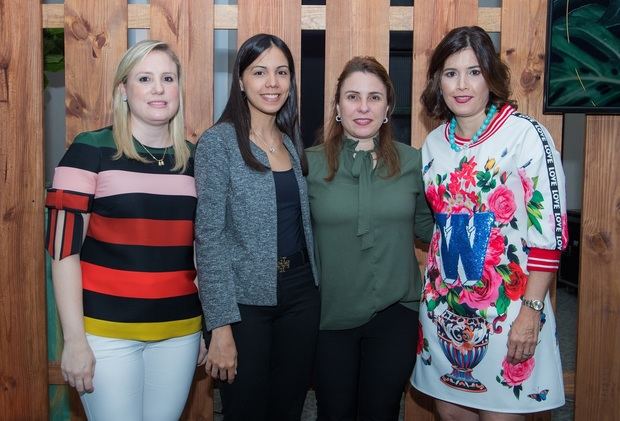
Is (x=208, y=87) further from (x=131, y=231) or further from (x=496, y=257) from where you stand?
(x=496, y=257)

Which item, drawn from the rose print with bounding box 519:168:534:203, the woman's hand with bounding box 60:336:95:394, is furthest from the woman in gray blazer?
the rose print with bounding box 519:168:534:203

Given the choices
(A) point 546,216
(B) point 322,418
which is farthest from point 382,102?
(B) point 322,418

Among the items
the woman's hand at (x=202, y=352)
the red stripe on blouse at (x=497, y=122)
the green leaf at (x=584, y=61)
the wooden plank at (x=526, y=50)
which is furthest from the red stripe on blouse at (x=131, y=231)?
the green leaf at (x=584, y=61)

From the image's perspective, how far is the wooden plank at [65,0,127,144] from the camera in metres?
2.75

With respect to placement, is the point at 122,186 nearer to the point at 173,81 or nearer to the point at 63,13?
the point at 173,81

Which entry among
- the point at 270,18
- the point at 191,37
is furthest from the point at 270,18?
the point at 191,37

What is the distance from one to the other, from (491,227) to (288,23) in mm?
1310

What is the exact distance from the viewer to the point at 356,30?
276cm

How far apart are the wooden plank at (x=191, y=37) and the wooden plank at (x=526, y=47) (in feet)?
4.26

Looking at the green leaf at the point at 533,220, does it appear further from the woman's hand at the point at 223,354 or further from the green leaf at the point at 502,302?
Result: the woman's hand at the point at 223,354

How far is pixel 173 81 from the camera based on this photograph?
6.95 feet

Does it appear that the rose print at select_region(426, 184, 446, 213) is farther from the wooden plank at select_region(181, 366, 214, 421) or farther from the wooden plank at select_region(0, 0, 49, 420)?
the wooden plank at select_region(0, 0, 49, 420)

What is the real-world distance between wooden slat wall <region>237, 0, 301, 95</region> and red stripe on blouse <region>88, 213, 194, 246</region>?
108cm

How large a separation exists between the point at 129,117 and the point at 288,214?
63 cm
